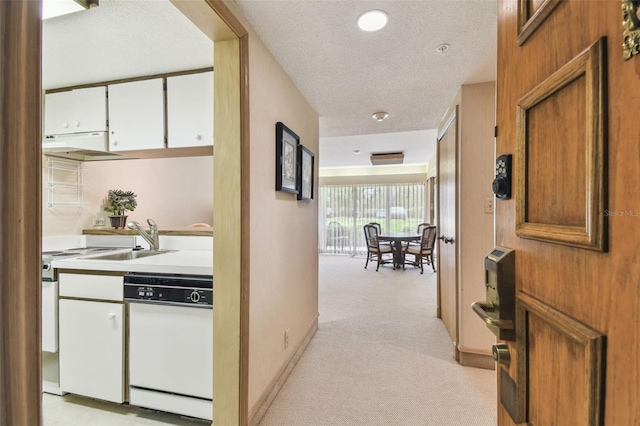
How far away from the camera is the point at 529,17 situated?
0.62 meters

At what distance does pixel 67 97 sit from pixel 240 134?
1891 millimetres

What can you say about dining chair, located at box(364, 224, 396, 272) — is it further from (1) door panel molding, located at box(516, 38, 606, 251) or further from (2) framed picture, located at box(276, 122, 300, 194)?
(1) door panel molding, located at box(516, 38, 606, 251)

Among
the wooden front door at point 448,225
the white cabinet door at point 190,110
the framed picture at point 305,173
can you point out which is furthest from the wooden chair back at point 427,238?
the white cabinet door at point 190,110

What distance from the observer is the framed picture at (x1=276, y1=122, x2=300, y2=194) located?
1.83 metres

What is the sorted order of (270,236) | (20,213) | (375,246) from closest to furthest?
1. (20,213)
2. (270,236)
3. (375,246)

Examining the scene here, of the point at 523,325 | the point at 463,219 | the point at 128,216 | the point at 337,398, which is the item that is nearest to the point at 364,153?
the point at 463,219

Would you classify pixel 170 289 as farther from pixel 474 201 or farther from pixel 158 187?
pixel 474 201

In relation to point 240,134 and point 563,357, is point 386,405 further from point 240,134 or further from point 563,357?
point 240,134

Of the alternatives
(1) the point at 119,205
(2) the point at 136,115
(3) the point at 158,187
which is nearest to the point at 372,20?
(2) the point at 136,115

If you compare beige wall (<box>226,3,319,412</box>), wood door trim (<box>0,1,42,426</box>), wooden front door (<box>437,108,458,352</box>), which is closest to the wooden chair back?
wooden front door (<box>437,108,458,352</box>)

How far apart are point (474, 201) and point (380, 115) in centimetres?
127

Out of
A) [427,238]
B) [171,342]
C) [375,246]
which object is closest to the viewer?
[171,342]

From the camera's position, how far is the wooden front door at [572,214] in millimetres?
384

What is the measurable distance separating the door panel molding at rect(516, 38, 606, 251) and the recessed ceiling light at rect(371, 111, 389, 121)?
227 cm
